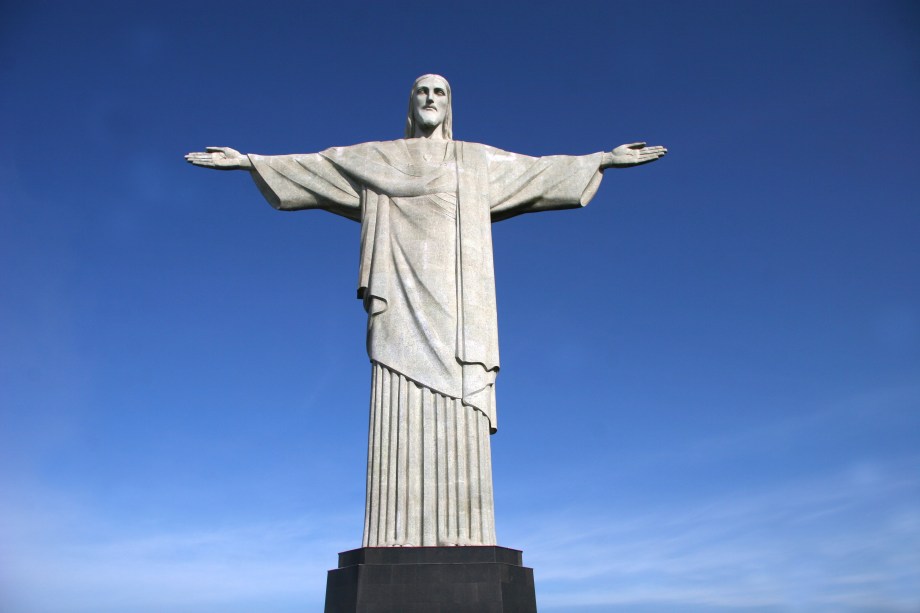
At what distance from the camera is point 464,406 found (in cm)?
1061

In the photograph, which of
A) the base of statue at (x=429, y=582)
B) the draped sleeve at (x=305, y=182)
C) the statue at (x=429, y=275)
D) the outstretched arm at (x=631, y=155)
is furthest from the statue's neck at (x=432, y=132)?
the base of statue at (x=429, y=582)

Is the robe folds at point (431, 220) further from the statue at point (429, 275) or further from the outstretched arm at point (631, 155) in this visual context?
the outstretched arm at point (631, 155)

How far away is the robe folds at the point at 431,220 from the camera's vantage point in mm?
10820

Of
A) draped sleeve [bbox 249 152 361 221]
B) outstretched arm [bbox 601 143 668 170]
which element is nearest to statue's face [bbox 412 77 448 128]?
draped sleeve [bbox 249 152 361 221]

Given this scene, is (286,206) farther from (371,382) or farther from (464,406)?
(464,406)

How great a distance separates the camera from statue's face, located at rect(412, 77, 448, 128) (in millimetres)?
12492

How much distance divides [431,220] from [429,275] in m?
0.91

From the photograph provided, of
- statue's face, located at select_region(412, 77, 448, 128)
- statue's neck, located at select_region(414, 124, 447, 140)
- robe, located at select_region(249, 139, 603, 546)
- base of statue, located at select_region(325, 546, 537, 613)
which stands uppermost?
statue's face, located at select_region(412, 77, 448, 128)

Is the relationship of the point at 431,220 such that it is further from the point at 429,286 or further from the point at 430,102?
the point at 430,102

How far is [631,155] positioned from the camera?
1232cm

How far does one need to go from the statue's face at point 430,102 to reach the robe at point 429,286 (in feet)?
1.30

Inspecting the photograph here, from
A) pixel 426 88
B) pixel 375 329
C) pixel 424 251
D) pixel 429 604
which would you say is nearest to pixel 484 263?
pixel 424 251

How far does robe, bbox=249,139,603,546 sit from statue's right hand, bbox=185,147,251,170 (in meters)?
0.18

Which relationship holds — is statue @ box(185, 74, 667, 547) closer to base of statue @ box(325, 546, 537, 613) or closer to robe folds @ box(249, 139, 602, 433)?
robe folds @ box(249, 139, 602, 433)
